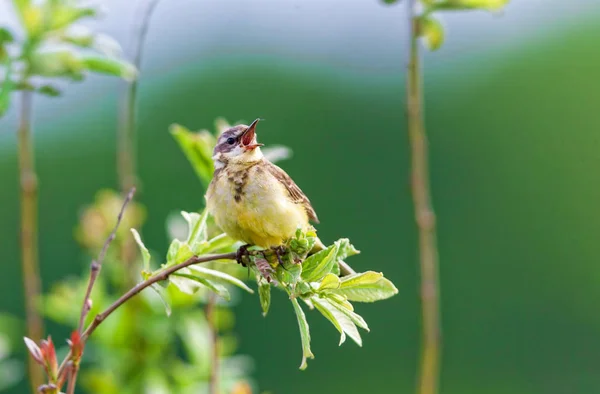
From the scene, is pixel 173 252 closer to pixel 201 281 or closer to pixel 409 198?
pixel 201 281

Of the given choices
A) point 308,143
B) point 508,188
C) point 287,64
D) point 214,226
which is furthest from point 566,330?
point 214,226

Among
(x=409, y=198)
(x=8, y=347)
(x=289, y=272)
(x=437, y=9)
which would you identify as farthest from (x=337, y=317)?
(x=409, y=198)

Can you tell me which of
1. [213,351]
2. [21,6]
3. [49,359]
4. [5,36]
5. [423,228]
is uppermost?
[21,6]

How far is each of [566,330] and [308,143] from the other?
447cm

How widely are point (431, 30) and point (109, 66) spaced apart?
3.13ft

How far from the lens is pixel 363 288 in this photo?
1.58m

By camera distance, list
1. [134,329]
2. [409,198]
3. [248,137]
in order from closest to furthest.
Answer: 1. [248,137]
2. [134,329]
3. [409,198]

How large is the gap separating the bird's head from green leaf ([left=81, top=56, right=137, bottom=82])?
0.35 m

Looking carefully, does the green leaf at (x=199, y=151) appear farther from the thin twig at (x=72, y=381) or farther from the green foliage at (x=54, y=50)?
the thin twig at (x=72, y=381)

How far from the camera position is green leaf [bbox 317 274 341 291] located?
59.8 inches

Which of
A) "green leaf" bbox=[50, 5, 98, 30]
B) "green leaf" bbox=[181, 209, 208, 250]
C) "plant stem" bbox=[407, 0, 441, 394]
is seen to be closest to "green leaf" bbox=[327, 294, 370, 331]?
"green leaf" bbox=[181, 209, 208, 250]

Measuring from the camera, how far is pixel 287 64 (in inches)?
533

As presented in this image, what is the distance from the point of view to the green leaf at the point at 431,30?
2.54m

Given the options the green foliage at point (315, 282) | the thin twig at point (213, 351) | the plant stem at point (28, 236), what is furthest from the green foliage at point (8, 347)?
the green foliage at point (315, 282)
